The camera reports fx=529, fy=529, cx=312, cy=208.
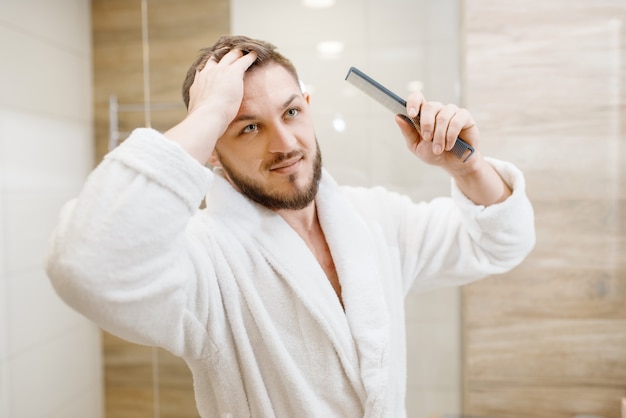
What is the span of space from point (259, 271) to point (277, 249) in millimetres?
41

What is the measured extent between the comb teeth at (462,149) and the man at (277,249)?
0.05ft

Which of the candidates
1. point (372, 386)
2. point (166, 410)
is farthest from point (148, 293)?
point (166, 410)

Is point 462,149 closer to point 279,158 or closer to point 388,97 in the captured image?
point 388,97

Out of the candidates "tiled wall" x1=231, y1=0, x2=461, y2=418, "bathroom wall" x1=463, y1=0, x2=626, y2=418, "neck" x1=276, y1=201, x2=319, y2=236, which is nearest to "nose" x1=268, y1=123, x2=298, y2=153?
"neck" x1=276, y1=201, x2=319, y2=236

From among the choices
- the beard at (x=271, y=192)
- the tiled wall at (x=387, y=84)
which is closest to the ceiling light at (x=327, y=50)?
the tiled wall at (x=387, y=84)

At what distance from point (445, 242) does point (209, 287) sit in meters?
0.43

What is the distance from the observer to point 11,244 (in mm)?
1064

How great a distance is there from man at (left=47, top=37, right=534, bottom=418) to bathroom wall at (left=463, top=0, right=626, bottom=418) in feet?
1.61

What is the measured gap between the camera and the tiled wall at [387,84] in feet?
3.74

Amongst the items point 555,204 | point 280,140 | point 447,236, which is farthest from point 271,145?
point 555,204

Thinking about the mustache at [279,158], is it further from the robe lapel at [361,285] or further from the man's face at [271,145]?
the robe lapel at [361,285]

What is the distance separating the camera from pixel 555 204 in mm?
1305

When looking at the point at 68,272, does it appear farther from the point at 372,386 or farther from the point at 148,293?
the point at 372,386

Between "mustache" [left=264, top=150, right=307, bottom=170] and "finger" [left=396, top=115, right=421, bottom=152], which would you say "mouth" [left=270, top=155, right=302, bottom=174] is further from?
"finger" [left=396, top=115, right=421, bottom=152]
